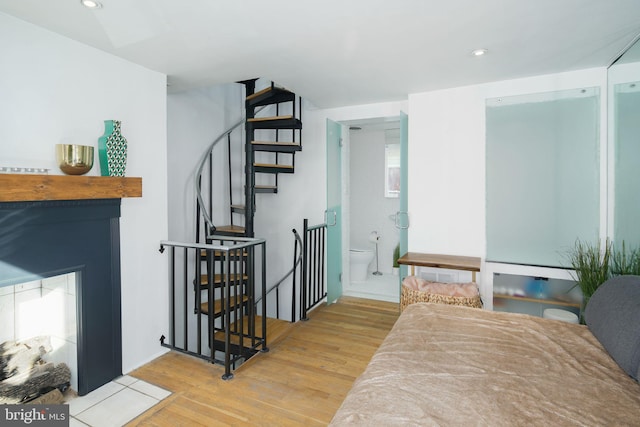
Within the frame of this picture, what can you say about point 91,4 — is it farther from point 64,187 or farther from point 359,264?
point 359,264

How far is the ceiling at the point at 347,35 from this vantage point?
6.30ft

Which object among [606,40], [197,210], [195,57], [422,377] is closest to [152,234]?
[197,210]

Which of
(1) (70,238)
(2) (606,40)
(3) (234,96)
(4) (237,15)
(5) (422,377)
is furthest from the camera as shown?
(3) (234,96)

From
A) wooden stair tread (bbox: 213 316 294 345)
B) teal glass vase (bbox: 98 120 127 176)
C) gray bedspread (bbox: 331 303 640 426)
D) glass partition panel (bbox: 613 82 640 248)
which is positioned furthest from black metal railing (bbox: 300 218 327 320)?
glass partition panel (bbox: 613 82 640 248)

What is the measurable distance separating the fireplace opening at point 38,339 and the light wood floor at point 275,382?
476 millimetres

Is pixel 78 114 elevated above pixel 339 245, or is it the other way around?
pixel 78 114

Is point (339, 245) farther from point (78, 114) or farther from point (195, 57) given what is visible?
point (78, 114)

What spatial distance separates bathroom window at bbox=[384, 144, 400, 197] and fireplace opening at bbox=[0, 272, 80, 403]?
4.37 m

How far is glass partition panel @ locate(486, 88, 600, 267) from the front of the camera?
304 centimetres

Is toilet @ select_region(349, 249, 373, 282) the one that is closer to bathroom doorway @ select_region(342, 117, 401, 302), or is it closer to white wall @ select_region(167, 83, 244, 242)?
bathroom doorway @ select_region(342, 117, 401, 302)

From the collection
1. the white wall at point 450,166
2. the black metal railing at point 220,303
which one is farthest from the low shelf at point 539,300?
the black metal railing at point 220,303

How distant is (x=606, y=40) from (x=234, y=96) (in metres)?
3.73

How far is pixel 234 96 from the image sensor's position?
4.47 meters

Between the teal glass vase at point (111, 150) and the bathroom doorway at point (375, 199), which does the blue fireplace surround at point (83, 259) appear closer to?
the teal glass vase at point (111, 150)
